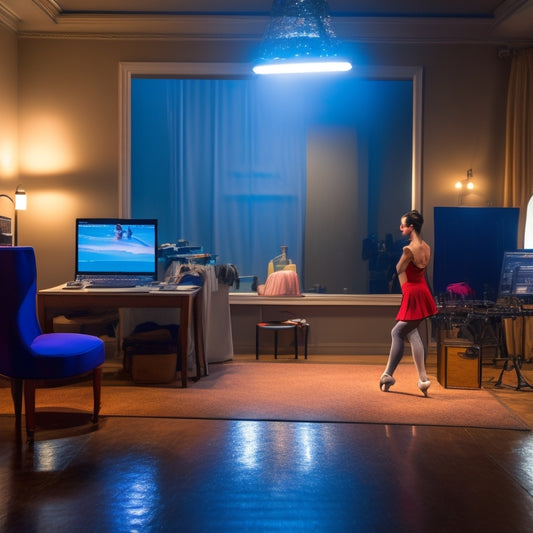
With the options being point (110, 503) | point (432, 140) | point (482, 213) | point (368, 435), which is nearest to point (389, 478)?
point (368, 435)

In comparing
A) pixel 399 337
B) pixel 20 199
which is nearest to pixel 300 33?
pixel 399 337

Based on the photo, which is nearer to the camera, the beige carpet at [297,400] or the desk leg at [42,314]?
the beige carpet at [297,400]

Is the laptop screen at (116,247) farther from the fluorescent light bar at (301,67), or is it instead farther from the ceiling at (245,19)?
the ceiling at (245,19)

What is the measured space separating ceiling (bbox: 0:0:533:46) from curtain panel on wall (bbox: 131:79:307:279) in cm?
159

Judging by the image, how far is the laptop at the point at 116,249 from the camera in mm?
5715

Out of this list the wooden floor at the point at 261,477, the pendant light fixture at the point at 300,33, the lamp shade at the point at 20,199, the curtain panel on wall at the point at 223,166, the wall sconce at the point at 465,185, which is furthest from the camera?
the curtain panel on wall at the point at 223,166

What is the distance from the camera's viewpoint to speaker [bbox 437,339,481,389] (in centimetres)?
543

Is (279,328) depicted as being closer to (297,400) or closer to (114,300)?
(297,400)

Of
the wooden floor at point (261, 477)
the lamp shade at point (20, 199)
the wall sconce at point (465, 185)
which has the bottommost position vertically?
the wooden floor at point (261, 477)

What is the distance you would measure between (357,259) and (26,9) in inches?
191

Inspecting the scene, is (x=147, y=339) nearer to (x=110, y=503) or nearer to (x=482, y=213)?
(x=110, y=503)

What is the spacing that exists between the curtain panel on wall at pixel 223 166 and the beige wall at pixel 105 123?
1.50m

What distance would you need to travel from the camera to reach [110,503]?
3053 millimetres

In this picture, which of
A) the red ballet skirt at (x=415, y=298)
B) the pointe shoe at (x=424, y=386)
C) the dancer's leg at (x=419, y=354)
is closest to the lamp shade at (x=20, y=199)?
the red ballet skirt at (x=415, y=298)
